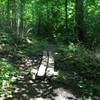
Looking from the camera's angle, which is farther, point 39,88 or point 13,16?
point 13,16

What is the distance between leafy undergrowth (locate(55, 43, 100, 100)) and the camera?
275 inches

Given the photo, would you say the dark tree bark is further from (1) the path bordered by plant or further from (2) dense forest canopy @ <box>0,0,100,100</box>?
(1) the path bordered by plant

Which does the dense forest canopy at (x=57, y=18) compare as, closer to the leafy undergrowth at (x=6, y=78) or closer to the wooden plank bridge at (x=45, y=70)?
the wooden plank bridge at (x=45, y=70)

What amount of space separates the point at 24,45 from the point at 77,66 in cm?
418

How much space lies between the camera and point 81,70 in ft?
28.7

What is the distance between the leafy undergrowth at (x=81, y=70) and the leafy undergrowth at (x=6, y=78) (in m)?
1.50

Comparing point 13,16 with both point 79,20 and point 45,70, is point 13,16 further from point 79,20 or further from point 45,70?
point 45,70

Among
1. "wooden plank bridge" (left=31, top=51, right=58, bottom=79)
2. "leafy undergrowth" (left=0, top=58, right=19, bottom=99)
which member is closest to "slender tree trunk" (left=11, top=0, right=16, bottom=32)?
"wooden plank bridge" (left=31, top=51, right=58, bottom=79)

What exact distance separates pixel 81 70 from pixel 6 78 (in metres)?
2.79

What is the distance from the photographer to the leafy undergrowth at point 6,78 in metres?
6.55

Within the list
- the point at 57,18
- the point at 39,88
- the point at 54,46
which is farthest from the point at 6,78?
the point at 57,18

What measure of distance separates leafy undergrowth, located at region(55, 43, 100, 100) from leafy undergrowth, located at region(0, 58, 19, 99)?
1.50 m

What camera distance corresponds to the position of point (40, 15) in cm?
1772

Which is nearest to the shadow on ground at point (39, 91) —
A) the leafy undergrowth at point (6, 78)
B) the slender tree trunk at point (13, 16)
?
the leafy undergrowth at point (6, 78)
